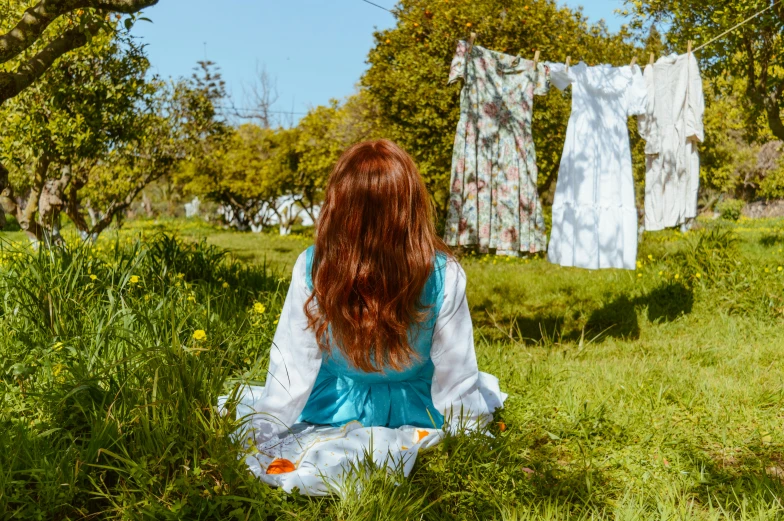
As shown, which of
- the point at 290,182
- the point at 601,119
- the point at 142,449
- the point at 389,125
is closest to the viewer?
the point at 142,449

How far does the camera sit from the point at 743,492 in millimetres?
2434

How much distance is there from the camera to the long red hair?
233cm

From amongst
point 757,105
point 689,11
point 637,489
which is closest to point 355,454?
point 637,489

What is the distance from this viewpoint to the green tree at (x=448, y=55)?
30.8 feet

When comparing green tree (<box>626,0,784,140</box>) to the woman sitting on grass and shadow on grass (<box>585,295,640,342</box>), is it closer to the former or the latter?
shadow on grass (<box>585,295,640,342</box>)

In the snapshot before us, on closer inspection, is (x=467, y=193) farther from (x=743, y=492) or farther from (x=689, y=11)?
(x=689, y=11)

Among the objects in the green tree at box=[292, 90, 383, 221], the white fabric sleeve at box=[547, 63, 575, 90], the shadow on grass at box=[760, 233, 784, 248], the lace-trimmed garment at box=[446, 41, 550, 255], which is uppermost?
the green tree at box=[292, 90, 383, 221]

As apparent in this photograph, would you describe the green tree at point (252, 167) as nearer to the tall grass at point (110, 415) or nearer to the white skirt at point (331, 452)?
the tall grass at point (110, 415)

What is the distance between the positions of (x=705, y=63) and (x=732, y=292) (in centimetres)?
351

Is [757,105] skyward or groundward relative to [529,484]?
skyward

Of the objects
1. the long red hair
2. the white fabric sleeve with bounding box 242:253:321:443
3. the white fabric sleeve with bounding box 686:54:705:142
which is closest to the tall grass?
the white fabric sleeve with bounding box 242:253:321:443

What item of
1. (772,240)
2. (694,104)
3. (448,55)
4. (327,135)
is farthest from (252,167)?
(694,104)

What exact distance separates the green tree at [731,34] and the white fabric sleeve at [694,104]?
1.91 metres

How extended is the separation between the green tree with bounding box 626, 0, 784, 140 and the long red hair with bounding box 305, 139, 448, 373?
5691 millimetres
